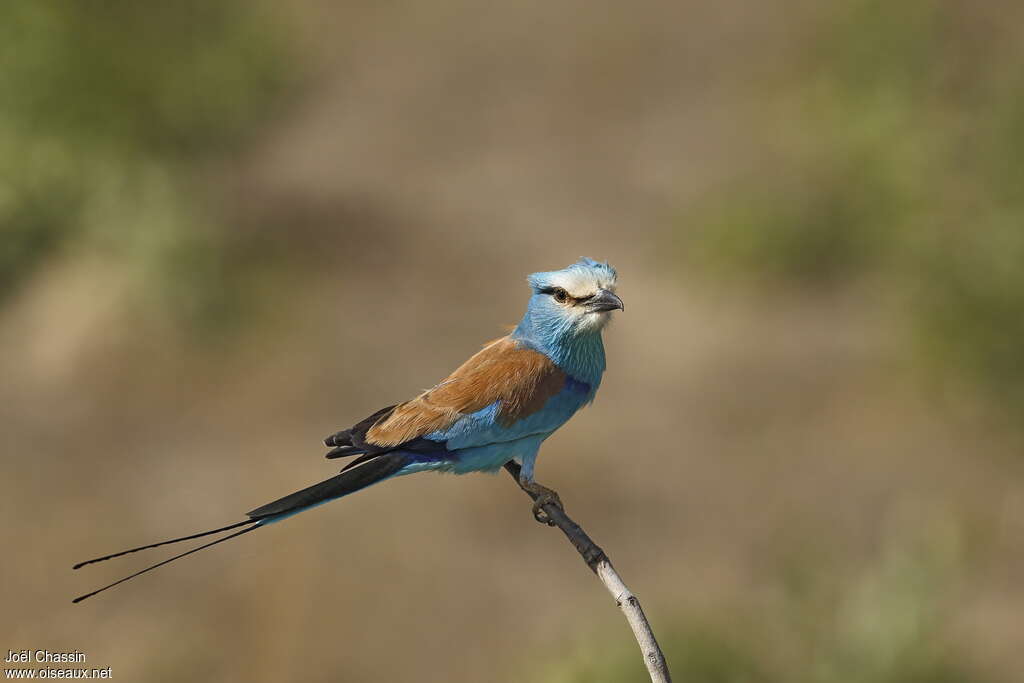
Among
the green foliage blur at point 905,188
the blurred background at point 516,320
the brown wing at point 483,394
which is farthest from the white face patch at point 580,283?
the green foliage blur at point 905,188

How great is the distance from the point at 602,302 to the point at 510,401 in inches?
13.1

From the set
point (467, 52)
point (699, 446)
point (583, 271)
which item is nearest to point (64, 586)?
point (699, 446)

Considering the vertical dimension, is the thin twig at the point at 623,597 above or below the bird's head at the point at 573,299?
below

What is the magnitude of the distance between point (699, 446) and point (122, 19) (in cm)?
642

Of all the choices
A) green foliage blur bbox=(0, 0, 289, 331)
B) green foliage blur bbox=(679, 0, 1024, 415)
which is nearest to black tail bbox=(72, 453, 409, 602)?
green foliage blur bbox=(0, 0, 289, 331)

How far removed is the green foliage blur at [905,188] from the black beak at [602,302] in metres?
6.76

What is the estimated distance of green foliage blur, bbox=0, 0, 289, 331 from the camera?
9.62 meters

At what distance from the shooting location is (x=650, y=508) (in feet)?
28.3

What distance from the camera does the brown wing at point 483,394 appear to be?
296 cm

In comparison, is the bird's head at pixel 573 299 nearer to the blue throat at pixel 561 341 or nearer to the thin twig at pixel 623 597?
the blue throat at pixel 561 341

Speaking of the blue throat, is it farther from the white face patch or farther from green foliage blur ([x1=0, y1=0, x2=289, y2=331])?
green foliage blur ([x1=0, y1=0, x2=289, y2=331])

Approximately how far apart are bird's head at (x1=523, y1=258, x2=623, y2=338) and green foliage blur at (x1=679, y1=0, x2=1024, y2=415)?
668cm

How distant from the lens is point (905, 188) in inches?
399

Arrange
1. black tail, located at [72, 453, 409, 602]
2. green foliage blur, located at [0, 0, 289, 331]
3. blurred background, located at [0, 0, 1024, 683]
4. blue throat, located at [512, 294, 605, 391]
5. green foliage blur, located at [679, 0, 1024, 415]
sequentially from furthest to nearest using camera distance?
green foliage blur, located at [0, 0, 289, 331], green foliage blur, located at [679, 0, 1024, 415], blurred background, located at [0, 0, 1024, 683], blue throat, located at [512, 294, 605, 391], black tail, located at [72, 453, 409, 602]
